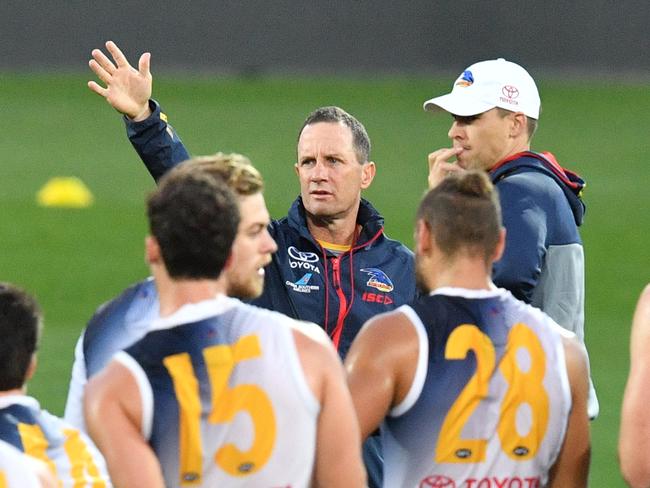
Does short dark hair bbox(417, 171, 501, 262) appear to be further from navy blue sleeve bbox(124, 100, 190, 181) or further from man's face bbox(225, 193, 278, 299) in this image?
navy blue sleeve bbox(124, 100, 190, 181)

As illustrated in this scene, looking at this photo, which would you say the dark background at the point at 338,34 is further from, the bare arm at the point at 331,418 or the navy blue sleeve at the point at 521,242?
the bare arm at the point at 331,418

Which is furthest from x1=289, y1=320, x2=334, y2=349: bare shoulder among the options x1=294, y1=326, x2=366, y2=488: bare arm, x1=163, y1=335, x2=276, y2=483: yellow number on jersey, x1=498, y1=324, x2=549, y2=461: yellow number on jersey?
x1=498, y1=324, x2=549, y2=461: yellow number on jersey

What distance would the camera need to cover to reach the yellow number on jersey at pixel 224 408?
355cm

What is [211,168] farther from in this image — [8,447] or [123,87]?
[123,87]

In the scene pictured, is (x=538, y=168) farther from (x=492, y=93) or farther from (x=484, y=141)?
(x=492, y=93)

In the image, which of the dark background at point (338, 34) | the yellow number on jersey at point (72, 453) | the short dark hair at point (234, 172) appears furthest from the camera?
the dark background at point (338, 34)

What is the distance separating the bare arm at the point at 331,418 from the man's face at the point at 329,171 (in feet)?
6.33

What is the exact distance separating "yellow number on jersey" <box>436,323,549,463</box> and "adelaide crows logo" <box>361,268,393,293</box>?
158 cm

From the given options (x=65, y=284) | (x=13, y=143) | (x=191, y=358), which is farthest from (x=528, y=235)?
(x=13, y=143)

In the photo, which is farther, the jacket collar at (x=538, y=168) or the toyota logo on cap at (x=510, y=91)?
the toyota logo on cap at (x=510, y=91)

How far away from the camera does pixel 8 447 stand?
3.41m

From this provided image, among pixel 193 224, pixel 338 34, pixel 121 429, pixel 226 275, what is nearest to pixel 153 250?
pixel 193 224

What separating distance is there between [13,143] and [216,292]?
19.9 metres

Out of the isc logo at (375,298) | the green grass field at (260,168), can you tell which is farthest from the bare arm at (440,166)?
the green grass field at (260,168)
